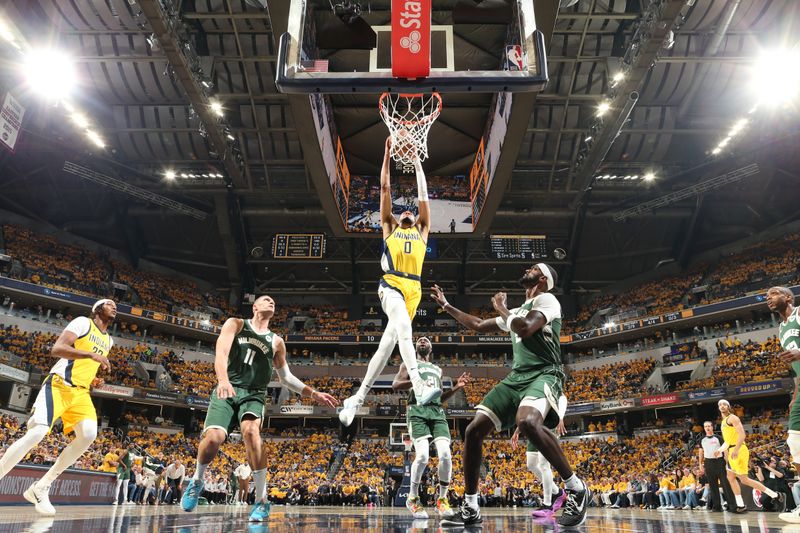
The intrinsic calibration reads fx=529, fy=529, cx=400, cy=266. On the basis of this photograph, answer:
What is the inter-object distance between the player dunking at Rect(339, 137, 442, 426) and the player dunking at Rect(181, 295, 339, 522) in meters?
0.54

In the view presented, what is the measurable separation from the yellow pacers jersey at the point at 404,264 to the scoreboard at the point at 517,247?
23.8m

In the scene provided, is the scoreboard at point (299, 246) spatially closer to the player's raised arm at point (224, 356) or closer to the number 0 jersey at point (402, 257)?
the number 0 jersey at point (402, 257)

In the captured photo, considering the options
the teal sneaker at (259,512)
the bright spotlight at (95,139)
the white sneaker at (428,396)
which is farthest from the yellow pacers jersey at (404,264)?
the bright spotlight at (95,139)

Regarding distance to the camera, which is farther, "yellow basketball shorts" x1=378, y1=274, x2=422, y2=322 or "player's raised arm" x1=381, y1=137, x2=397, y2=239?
"player's raised arm" x1=381, y1=137, x2=397, y2=239

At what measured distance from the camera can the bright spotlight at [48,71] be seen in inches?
Result: 767

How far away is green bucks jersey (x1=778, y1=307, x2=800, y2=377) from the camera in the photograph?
6128 mm

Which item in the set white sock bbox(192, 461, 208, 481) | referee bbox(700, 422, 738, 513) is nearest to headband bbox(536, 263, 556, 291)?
white sock bbox(192, 461, 208, 481)

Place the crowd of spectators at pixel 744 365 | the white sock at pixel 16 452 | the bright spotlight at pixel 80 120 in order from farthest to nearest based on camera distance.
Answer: the bright spotlight at pixel 80 120, the crowd of spectators at pixel 744 365, the white sock at pixel 16 452

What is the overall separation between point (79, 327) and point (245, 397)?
2666mm

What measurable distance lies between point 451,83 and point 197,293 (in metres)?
33.3

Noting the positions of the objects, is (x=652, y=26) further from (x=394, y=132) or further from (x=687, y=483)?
(x=687, y=483)

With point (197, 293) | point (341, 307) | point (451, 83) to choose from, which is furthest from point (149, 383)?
point (451, 83)

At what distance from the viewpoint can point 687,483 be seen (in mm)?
15086

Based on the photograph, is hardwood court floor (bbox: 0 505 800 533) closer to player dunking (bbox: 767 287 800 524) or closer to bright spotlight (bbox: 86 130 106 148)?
player dunking (bbox: 767 287 800 524)
